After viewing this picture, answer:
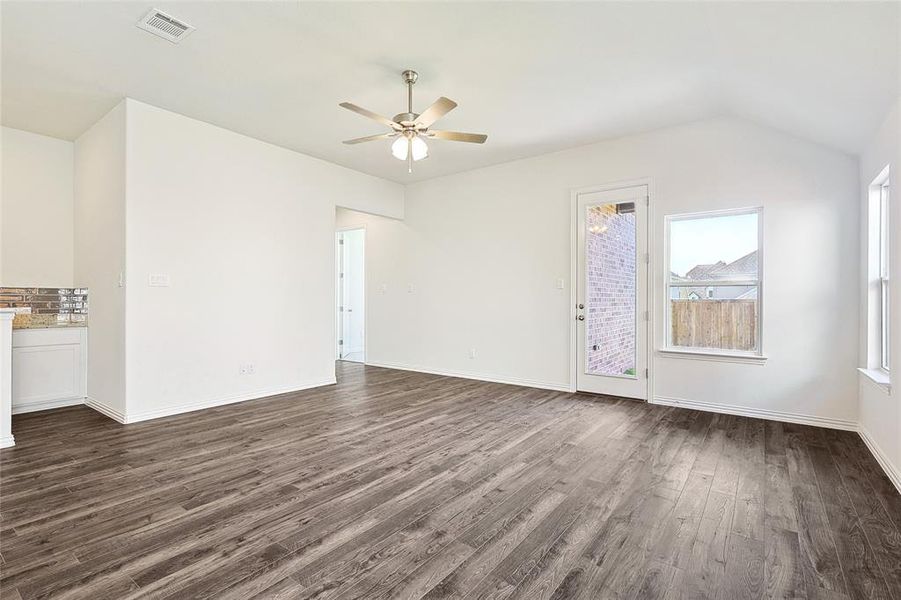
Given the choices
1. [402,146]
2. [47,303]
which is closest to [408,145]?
[402,146]

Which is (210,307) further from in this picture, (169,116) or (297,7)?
(297,7)

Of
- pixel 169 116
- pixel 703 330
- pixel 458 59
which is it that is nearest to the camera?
pixel 458 59

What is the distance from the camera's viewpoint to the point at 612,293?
4965mm

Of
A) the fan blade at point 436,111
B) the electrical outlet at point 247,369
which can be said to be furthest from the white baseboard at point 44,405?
the fan blade at point 436,111

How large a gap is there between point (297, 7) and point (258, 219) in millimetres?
2754

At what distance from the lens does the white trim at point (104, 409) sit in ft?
12.8

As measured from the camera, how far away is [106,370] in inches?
164

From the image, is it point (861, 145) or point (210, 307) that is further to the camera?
point (210, 307)

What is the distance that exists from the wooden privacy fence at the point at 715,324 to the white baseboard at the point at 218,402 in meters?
4.24

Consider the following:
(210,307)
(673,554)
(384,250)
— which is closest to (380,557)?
(673,554)

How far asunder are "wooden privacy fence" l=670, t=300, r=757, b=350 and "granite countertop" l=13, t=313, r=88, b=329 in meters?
6.29

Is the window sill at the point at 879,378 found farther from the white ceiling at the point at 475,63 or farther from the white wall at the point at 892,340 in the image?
the white ceiling at the point at 475,63

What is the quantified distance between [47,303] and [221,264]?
6.56 feet

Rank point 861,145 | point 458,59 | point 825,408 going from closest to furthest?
1. point 458,59
2. point 861,145
3. point 825,408
